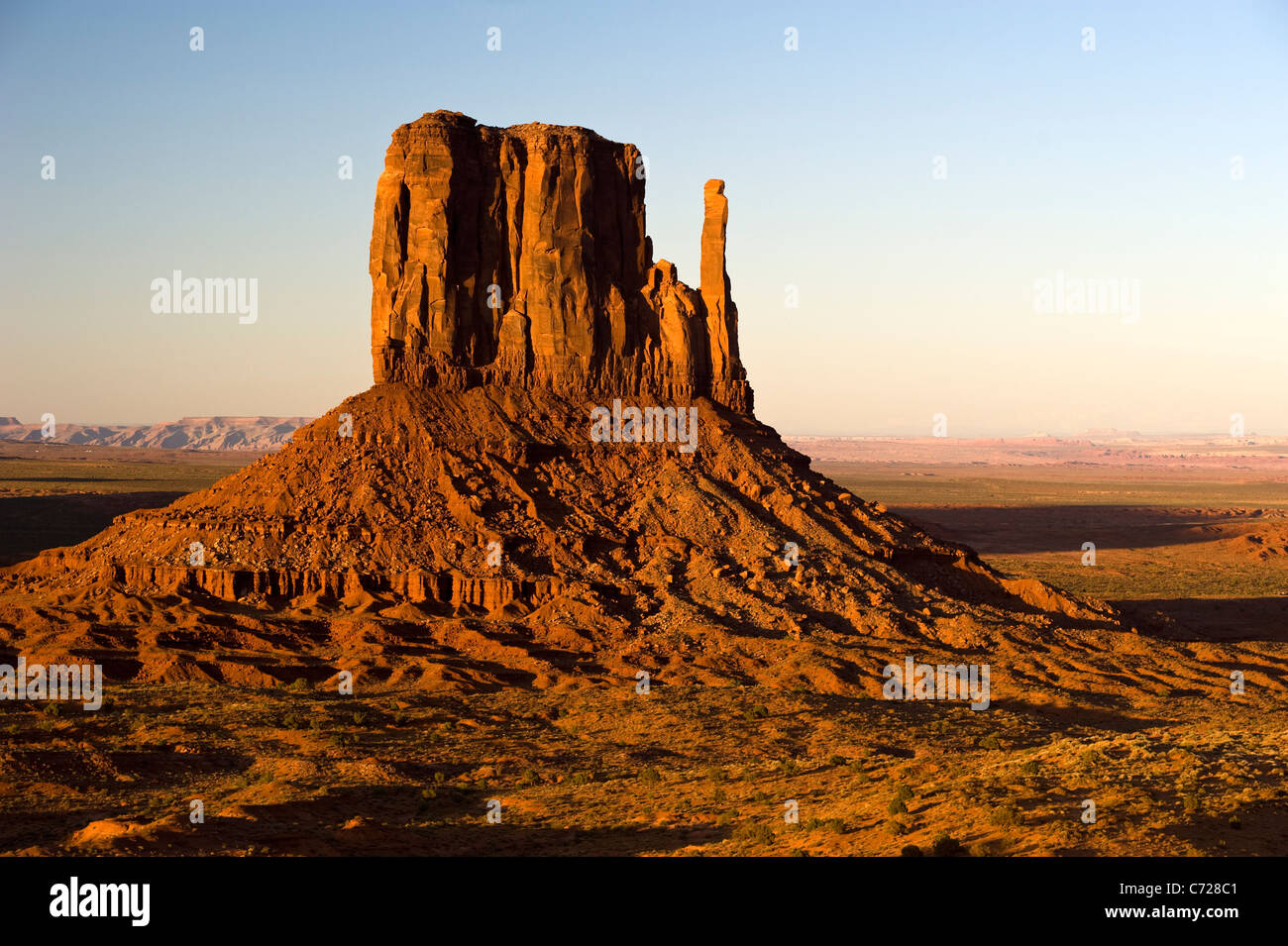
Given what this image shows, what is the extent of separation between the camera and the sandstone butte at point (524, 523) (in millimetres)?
49562

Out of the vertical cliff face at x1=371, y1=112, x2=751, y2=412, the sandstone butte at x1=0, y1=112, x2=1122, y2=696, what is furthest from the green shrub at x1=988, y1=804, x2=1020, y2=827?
the vertical cliff face at x1=371, y1=112, x2=751, y2=412

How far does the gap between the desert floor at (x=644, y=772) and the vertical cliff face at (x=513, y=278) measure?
22774 millimetres

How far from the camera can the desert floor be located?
23359 mm

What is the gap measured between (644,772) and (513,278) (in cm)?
3696

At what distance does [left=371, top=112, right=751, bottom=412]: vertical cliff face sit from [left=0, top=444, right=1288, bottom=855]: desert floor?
74.7 feet

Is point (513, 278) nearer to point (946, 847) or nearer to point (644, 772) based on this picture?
point (644, 772)

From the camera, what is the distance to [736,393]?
65.6 metres

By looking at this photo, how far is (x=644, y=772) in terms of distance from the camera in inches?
1276

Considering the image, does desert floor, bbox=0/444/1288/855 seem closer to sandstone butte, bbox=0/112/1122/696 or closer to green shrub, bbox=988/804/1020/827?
green shrub, bbox=988/804/1020/827

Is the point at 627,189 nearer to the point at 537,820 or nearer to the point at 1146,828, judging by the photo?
the point at 537,820

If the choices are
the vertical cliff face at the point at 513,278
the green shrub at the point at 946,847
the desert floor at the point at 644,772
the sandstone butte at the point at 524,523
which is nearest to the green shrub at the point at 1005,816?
the desert floor at the point at 644,772

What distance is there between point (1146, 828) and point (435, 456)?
42.1m

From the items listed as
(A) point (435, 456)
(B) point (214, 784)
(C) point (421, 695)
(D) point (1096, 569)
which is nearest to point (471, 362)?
(A) point (435, 456)

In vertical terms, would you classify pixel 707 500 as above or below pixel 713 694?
above
